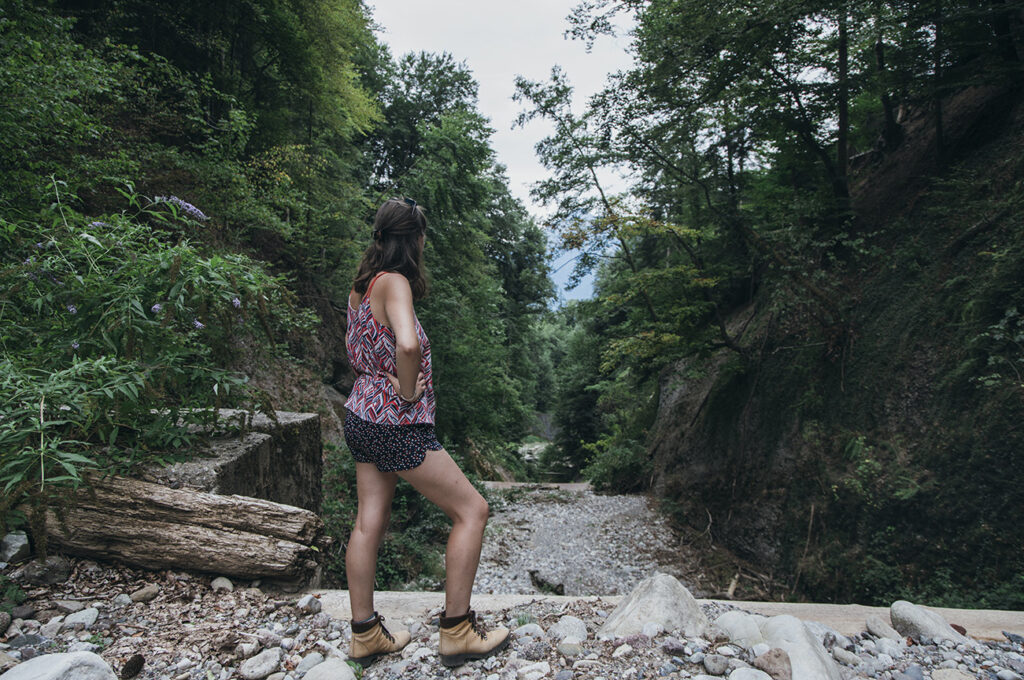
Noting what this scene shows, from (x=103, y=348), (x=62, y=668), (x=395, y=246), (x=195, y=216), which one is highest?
(x=195, y=216)

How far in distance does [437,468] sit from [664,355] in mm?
8080

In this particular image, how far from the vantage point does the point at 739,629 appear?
2.35 meters

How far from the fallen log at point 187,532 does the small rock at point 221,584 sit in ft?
0.12

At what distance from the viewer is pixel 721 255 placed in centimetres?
1121

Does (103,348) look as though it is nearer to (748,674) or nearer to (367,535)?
(367,535)

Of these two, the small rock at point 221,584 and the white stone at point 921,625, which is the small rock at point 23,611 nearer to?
the small rock at point 221,584

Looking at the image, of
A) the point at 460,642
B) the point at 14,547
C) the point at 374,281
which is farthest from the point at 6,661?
the point at 374,281

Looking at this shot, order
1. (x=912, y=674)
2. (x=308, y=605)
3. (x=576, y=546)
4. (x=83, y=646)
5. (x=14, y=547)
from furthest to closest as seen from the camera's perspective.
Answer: (x=576, y=546), (x=308, y=605), (x=14, y=547), (x=912, y=674), (x=83, y=646)

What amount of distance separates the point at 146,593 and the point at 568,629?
196cm

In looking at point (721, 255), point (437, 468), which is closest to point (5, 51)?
point (437, 468)

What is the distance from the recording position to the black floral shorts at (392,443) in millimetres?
2068

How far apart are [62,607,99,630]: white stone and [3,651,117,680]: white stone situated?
61 centimetres

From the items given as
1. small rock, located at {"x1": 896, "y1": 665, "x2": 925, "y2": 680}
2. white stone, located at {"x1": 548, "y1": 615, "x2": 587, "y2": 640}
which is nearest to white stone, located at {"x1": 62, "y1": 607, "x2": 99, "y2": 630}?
white stone, located at {"x1": 548, "y1": 615, "x2": 587, "y2": 640}

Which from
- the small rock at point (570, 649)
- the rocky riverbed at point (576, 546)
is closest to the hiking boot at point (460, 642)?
the small rock at point (570, 649)
